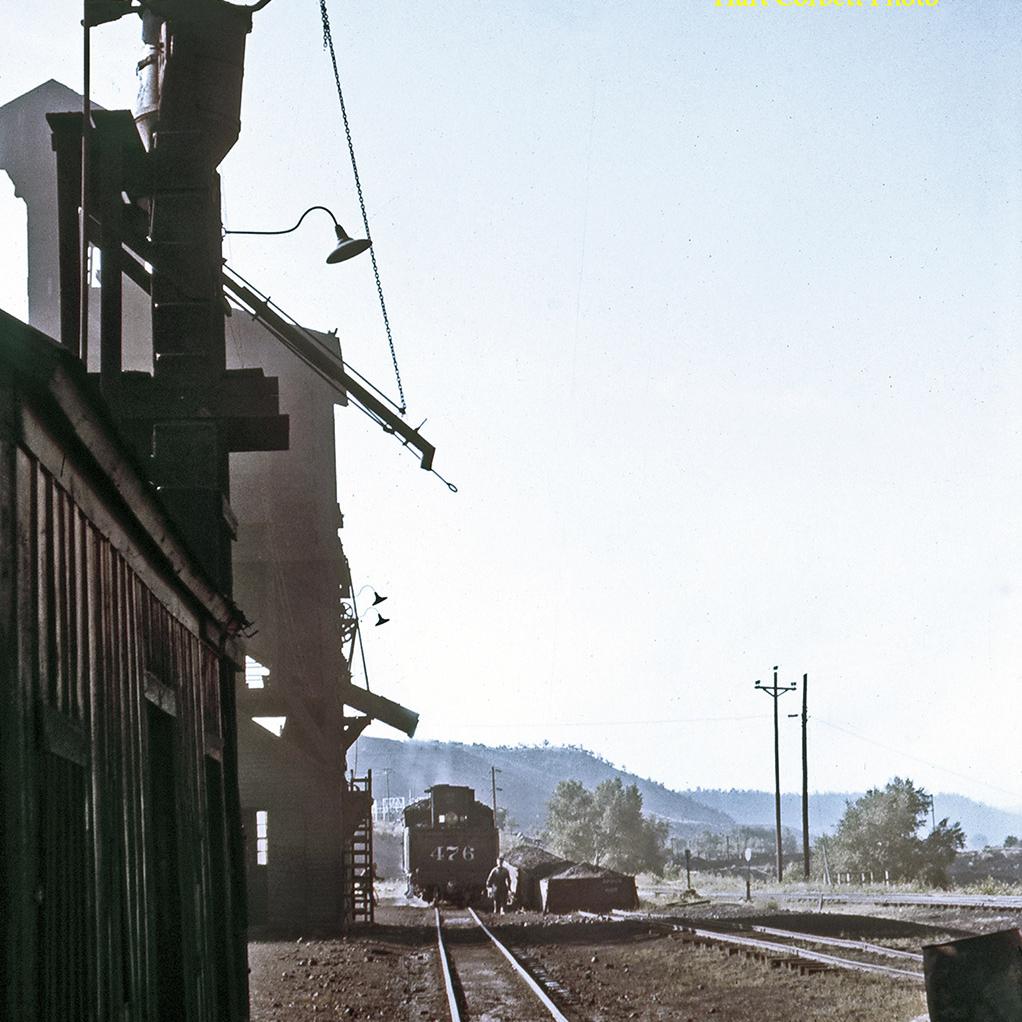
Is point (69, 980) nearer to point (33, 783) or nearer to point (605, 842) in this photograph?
point (33, 783)

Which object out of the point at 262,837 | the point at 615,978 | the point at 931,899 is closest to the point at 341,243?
the point at 615,978

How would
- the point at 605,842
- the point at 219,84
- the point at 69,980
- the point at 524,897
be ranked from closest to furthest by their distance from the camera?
the point at 69,980 → the point at 219,84 → the point at 524,897 → the point at 605,842

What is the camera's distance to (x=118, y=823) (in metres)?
7.00

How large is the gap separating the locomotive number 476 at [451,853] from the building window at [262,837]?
17597 millimetres

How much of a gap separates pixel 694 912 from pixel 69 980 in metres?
37.0

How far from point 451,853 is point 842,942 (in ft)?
87.8

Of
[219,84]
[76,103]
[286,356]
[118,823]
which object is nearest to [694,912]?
[286,356]

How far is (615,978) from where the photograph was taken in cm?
2058

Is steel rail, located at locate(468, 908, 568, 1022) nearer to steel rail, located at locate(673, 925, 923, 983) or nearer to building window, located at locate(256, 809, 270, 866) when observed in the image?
steel rail, located at locate(673, 925, 923, 983)

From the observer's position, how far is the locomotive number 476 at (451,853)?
164 feet

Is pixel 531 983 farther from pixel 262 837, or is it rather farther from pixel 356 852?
pixel 356 852

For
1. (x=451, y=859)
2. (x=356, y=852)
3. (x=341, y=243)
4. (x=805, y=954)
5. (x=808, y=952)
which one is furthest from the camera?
(x=451, y=859)

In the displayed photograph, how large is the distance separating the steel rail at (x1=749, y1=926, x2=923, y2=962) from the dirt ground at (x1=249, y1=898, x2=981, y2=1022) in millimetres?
693

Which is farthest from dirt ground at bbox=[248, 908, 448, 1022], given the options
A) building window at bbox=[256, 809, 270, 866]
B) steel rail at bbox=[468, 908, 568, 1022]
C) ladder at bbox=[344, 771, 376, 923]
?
building window at bbox=[256, 809, 270, 866]
